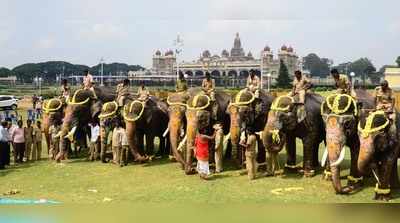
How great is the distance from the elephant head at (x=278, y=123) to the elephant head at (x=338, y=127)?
139 centimetres

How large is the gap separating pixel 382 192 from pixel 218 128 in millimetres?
5006

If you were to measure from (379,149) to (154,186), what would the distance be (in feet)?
18.3

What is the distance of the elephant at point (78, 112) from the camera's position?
58.6 ft

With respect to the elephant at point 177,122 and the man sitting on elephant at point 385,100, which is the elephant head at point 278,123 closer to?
the man sitting on elephant at point 385,100

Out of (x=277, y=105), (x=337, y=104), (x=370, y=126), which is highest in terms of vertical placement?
(x=337, y=104)

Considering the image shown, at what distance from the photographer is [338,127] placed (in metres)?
12.8

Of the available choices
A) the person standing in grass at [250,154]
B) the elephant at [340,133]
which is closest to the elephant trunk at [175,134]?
the person standing in grass at [250,154]

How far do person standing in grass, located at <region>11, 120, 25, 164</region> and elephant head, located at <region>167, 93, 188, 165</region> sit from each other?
196 inches

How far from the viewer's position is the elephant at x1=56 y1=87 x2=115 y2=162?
17875 millimetres

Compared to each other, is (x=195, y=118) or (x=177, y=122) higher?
(x=195, y=118)

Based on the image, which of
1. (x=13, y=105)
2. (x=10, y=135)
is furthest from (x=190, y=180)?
(x=13, y=105)

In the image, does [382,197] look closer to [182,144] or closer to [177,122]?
[182,144]

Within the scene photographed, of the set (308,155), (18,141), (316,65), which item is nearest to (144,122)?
(18,141)

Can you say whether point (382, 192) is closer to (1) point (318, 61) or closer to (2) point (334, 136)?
(2) point (334, 136)
